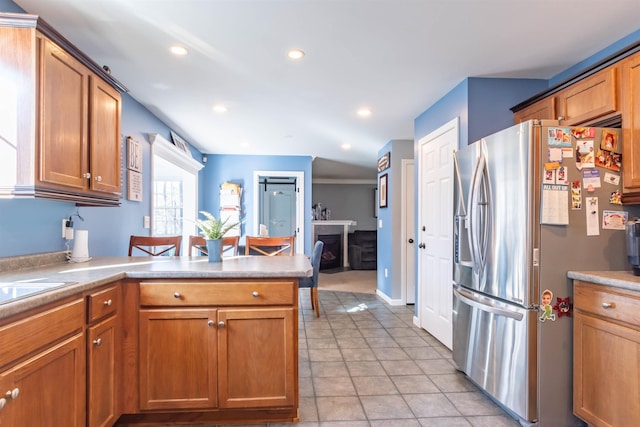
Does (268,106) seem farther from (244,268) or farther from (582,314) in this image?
(582,314)

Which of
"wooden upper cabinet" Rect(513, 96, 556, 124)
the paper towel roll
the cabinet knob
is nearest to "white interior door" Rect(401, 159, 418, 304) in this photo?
"wooden upper cabinet" Rect(513, 96, 556, 124)

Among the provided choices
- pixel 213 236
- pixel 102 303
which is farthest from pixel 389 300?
pixel 102 303

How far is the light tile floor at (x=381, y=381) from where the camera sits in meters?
2.04

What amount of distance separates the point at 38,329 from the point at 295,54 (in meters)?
2.10

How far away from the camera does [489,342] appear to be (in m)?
2.17

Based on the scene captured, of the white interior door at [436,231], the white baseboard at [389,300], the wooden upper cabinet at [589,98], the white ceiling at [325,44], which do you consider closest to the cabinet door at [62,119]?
the white ceiling at [325,44]

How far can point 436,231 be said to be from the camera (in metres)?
3.42

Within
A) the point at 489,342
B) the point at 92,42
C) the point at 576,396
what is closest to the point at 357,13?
the point at 92,42

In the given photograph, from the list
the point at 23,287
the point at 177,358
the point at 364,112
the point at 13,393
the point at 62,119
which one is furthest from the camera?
the point at 364,112

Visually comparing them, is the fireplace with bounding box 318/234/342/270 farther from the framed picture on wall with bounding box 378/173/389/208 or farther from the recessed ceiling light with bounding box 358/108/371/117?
the recessed ceiling light with bounding box 358/108/371/117

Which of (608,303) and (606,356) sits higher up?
(608,303)

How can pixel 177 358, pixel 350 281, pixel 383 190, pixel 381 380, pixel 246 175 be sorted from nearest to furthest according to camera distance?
pixel 177 358 < pixel 381 380 < pixel 383 190 < pixel 246 175 < pixel 350 281

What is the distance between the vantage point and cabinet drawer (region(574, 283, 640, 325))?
160cm

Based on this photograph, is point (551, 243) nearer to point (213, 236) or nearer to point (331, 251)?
point (213, 236)
